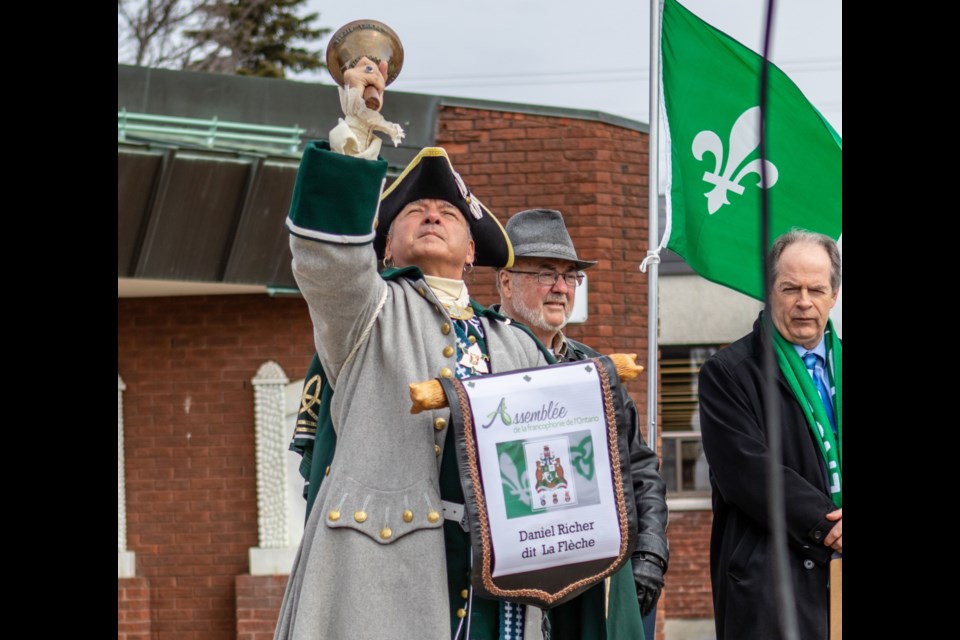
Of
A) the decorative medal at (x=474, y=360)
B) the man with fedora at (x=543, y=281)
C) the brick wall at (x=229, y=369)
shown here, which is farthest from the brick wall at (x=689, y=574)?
the decorative medal at (x=474, y=360)

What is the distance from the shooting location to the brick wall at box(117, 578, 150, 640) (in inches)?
384

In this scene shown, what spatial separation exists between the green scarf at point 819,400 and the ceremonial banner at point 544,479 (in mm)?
1020

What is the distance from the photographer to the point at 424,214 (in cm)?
357

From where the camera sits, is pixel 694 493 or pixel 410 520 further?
pixel 694 493

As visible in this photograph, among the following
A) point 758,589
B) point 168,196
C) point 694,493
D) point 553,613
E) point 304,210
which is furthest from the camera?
point 694,493

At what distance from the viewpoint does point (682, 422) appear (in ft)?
50.0

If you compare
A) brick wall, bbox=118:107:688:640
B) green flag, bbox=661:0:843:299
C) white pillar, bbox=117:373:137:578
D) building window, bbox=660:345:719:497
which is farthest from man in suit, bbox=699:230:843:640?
building window, bbox=660:345:719:497

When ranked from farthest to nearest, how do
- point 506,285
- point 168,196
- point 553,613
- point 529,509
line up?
point 168,196
point 506,285
point 553,613
point 529,509

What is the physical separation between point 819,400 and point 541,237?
4.31ft
